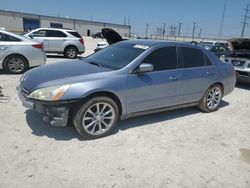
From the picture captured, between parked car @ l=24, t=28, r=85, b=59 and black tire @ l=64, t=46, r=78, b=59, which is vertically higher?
parked car @ l=24, t=28, r=85, b=59

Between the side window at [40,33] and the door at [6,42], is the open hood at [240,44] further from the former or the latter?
the side window at [40,33]

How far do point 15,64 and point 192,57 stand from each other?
578cm

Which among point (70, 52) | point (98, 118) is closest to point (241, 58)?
point (98, 118)

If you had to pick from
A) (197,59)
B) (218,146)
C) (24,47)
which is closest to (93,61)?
(197,59)

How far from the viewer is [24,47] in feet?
26.4

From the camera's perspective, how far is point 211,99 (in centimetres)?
573

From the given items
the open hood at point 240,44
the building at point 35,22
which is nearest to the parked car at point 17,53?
the open hood at point 240,44

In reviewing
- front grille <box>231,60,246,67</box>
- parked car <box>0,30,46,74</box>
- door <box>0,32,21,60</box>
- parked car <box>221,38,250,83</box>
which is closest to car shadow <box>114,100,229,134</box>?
parked car <box>221,38,250,83</box>

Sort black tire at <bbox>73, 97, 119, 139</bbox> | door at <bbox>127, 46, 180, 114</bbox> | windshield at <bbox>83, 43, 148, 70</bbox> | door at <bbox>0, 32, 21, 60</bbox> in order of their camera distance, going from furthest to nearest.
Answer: door at <bbox>0, 32, 21, 60</bbox> < windshield at <bbox>83, 43, 148, 70</bbox> < door at <bbox>127, 46, 180, 114</bbox> < black tire at <bbox>73, 97, 119, 139</bbox>

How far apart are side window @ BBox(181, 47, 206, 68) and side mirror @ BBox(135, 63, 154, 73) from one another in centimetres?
104

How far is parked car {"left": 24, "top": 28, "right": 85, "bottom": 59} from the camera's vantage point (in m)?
13.1

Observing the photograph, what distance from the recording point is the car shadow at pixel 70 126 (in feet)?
13.3

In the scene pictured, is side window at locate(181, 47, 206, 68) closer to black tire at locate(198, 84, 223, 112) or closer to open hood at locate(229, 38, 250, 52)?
black tire at locate(198, 84, 223, 112)

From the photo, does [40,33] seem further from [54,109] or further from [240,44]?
[54,109]
